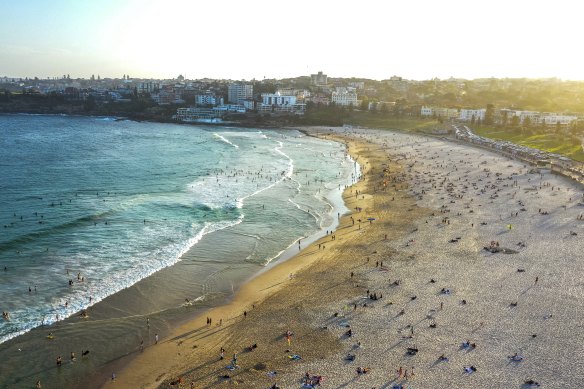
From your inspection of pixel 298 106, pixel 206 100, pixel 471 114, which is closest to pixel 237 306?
pixel 471 114

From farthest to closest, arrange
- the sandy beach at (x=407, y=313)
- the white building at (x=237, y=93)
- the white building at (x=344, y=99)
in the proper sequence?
the white building at (x=237, y=93), the white building at (x=344, y=99), the sandy beach at (x=407, y=313)

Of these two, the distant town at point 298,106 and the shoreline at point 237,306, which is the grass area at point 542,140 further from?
the shoreline at point 237,306

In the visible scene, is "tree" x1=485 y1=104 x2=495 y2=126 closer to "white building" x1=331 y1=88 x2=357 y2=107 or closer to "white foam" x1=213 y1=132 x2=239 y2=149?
"white building" x1=331 y1=88 x2=357 y2=107

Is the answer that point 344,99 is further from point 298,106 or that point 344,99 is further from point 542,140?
point 542,140

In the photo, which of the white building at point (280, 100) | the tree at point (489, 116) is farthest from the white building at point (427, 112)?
the white building at point (280, 100)

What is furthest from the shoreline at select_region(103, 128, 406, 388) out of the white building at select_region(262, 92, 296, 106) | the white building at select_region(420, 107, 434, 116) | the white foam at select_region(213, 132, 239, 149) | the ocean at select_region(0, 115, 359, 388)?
the white building at select_region(262, 92, 296, 106)

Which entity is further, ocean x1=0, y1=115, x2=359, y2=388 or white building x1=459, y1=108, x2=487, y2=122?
white building x1=459, y1=108, x2=487, y2=122
